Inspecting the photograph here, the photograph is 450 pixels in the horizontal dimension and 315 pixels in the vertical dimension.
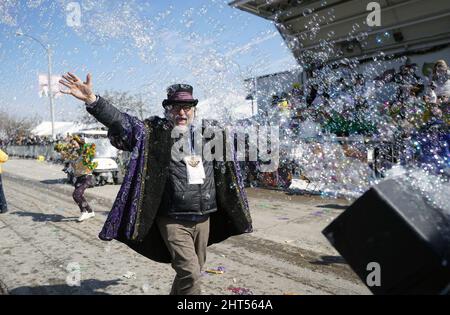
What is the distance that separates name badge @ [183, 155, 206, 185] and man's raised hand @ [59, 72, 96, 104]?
2.82ft

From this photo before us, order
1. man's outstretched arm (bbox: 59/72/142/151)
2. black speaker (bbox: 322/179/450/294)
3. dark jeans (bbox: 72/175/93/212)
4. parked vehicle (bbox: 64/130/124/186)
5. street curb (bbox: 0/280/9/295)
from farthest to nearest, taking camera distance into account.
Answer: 1. parked vehicle (bbox: 64/130/124/186)
2. dark jeans (bbox: 72/175/93/212)
3. street curb (bbox: 0/280/9/295)
4. man's outstretched arm (bbox: 59/72/142/151)
5. black speaker (bbox: 322/179/450/294)

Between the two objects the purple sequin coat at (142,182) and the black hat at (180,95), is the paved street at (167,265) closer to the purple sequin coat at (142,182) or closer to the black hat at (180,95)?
the purple sequin coat at (142,182)

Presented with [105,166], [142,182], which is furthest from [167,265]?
[105,166]

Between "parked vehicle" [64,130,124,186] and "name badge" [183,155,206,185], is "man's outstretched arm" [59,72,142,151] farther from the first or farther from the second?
"parked vehicle" [64,130,124,186]

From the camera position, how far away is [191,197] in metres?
2.89

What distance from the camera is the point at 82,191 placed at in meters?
7.22

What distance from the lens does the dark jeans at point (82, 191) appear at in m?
7.15

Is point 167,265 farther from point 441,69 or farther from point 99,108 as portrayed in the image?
point 441,69

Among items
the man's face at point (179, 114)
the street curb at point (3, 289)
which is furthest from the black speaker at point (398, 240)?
the street curb at point (3, 289)

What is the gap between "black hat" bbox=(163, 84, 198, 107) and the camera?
3.01 metres

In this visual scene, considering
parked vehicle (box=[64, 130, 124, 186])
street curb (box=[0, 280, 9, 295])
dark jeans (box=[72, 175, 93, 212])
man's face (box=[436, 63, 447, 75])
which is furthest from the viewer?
parked vehicle (box=[64, 130, 124, 186])

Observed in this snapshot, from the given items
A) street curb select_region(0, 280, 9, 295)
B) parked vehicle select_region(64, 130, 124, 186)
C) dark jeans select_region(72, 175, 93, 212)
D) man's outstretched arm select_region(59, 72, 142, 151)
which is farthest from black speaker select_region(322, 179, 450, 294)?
parked vehicle select_region(64, 130, 124, 186)

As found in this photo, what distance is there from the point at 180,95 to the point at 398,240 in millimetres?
1994
